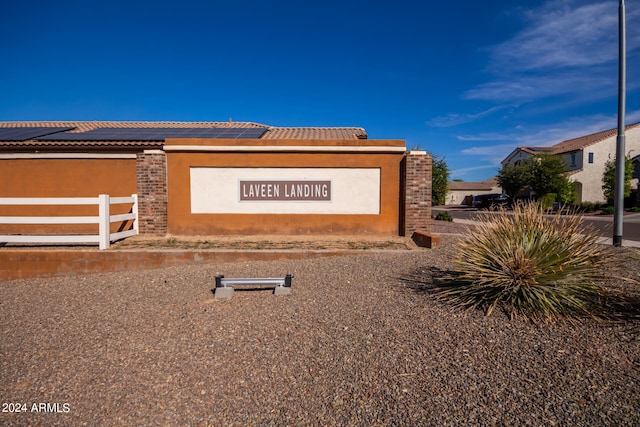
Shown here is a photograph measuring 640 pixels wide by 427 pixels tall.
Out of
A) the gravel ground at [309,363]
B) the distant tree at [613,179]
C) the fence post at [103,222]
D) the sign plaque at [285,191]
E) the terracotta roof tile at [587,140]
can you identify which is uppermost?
the terracotta roof tile at [587,140]

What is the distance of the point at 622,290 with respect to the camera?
5102mm

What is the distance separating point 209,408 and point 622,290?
5.44 meters

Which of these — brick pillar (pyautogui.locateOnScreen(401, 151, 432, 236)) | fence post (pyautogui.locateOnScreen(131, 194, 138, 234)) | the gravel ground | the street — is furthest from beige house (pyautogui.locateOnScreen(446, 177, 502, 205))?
the gravel ground

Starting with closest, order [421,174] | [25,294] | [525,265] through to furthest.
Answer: [525,265] < [25,294] < [421,174]

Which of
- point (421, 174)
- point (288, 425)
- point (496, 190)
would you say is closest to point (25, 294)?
point (288, 425)

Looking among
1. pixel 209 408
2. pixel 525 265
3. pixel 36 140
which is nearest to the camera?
pixel 209 408

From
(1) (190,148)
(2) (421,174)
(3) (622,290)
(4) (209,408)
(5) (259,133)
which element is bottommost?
(4) (209,408)

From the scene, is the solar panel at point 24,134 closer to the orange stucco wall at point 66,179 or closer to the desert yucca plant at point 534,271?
the orange stucco wall at point 66,179

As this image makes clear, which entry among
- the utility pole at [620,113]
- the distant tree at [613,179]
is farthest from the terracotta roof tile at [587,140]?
the utility pole at [620,113]

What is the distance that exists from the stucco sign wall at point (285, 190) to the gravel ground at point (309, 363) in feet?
16.2

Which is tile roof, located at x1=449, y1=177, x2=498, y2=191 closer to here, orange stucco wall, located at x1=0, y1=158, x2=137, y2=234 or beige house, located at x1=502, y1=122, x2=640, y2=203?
beige house, located at x1=502, y1=122, x2=640, y2=203

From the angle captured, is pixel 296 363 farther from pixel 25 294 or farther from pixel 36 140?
pixel 36 140

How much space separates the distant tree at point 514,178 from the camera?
36.8 metres

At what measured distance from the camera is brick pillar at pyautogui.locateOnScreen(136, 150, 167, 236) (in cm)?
991
